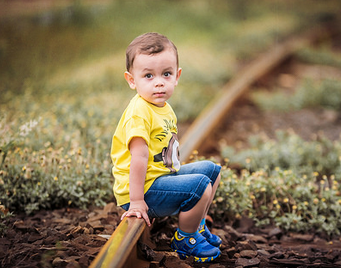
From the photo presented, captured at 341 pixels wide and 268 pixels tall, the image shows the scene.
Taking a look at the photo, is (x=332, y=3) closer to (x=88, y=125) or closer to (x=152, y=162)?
Result: (x=88, y=125)

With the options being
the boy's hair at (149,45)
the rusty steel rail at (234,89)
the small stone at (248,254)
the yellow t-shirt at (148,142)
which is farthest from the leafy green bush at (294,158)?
the boy's hair at (149,45)

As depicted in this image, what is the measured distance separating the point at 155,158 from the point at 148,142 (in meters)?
0.19

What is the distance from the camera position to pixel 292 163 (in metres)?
4.88

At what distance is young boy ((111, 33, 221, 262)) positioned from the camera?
8.96 feet

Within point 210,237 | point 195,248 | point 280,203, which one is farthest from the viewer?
point 280,203

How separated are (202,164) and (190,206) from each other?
0.37 m

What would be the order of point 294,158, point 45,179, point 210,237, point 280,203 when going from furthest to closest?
point 294,158, point 280,203, point 45,179, point 210,237

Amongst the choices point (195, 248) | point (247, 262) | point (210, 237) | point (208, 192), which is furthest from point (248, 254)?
point (208, 192)

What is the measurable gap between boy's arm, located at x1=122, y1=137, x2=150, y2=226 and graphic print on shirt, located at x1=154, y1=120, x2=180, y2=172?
0.19 m

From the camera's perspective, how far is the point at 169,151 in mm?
2967

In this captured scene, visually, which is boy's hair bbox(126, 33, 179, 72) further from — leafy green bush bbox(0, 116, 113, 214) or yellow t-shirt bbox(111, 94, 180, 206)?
leafy green bush bbox(0, 116, 113, 214)

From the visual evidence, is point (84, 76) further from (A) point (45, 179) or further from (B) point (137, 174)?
(B) point (137, 174)

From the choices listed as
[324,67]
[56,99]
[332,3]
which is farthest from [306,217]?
[332,3]

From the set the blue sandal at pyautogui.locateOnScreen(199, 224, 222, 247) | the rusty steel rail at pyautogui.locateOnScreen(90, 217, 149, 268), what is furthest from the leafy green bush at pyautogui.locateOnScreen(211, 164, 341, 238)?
the rusty steel rail at pyautogui.locateOnScreen(90, 217, 149, 268)
